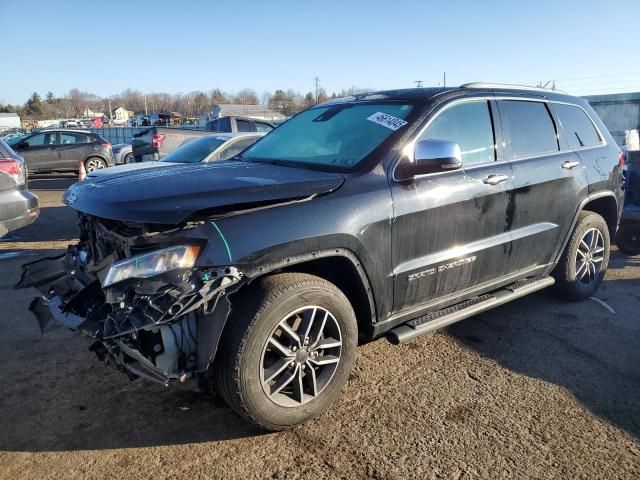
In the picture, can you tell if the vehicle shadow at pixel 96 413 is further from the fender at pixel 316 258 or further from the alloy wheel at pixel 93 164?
the alloy wheel at pixel 93 164

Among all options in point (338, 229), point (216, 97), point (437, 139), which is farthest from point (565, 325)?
point (216, 97)

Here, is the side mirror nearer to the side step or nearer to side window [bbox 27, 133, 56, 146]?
the side step

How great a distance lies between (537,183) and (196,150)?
5331 mm

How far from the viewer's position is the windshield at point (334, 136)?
339 cm

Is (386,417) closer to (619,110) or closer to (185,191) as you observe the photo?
(185,191)

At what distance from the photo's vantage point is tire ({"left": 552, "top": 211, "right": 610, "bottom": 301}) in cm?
463

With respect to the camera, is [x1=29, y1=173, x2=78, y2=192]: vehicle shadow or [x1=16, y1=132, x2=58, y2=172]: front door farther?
[x1=16, y1=132, x2=58, y2=172]: front door

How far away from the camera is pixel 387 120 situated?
11.5 feet

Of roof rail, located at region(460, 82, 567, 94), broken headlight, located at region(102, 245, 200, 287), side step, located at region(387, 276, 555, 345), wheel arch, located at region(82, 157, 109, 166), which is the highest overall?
roof rail, located at region(460, 82, 567, 94)

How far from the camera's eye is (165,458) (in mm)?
2631

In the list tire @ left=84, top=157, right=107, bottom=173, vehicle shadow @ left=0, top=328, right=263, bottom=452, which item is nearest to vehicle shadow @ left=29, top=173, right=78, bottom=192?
tire @ left=84, top=157, right=107, bottom=173

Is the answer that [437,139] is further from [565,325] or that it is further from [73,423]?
[73,423]

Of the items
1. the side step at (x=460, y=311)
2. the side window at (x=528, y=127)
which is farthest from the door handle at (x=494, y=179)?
the side step at (x=460, y=311)

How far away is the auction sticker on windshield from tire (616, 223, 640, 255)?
4622mm
